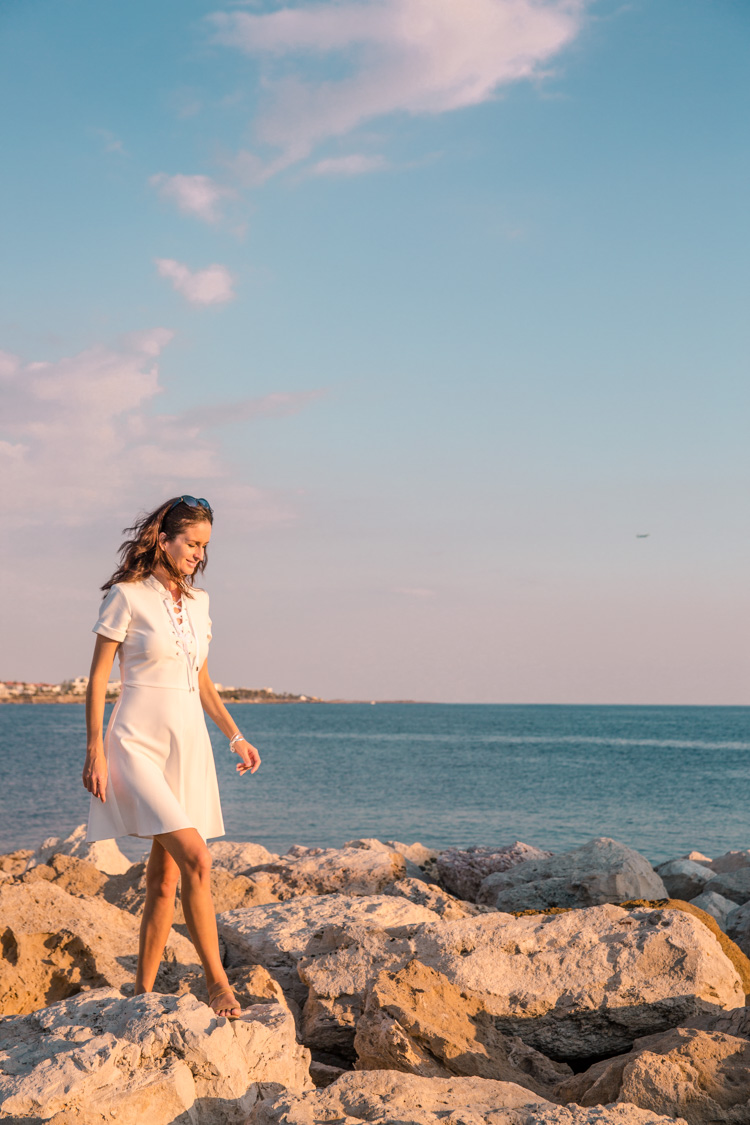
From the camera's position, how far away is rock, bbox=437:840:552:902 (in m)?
9.34

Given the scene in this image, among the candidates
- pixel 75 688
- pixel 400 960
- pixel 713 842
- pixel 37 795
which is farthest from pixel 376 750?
pixel 75 688

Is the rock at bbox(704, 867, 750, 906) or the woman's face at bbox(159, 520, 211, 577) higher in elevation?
the woman's face at bbox(159, 520, 211, 577)

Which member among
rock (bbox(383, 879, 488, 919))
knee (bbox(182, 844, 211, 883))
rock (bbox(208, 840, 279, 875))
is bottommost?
rock (bbox(208, 840, 279, 875))

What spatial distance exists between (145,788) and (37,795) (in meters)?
25.2

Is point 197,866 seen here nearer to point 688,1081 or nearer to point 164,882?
point 164,882

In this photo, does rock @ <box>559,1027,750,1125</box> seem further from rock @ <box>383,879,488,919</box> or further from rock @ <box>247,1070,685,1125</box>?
rock @ <box>383,879,488,919</box>

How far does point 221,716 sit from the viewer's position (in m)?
4.31

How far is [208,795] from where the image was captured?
156 inches

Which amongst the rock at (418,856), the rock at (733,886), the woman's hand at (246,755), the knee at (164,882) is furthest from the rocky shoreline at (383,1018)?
the rock at (418,856)

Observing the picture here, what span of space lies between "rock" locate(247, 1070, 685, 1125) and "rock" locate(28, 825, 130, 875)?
7435 millimetres

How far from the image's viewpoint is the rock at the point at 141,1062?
2691 mm

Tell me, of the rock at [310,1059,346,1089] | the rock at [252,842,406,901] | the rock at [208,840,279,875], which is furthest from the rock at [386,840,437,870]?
the rock at [310,1059,346,1089]

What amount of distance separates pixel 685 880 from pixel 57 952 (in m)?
7.73

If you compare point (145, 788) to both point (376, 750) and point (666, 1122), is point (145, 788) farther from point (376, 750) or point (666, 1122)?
point (376, 750)
